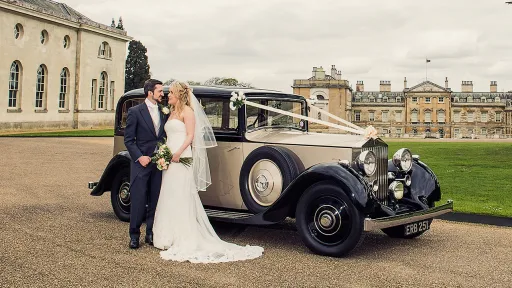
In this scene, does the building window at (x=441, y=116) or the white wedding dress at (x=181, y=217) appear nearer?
the white wedding dress at (x=181, y=217)

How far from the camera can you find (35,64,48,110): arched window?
40312mm

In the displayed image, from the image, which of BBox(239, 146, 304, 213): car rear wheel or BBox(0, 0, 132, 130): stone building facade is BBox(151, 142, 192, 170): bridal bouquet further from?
BBox(0, 0, 132, 130): stone building facade

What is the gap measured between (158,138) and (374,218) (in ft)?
9.19

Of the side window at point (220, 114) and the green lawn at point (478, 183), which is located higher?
the side window at point (220, 114)

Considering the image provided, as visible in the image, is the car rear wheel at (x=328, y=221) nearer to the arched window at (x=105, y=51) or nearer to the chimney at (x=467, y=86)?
the arched window at (x=105, y=51)

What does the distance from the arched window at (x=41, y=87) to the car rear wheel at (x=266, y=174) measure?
3698cm

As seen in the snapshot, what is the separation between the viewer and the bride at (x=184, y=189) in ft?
21.2

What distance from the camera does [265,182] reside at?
7.01m

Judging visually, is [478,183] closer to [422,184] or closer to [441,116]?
[422,184]

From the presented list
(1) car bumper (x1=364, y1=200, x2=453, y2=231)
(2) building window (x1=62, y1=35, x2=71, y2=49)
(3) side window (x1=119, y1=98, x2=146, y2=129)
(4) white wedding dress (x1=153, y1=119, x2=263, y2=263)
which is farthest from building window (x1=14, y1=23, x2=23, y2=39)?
(1) car bumper (x1=364, y1=200, x2=453, y2=231)

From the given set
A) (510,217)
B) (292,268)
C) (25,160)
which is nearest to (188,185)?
(292,268)

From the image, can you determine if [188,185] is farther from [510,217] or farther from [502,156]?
[502,156]

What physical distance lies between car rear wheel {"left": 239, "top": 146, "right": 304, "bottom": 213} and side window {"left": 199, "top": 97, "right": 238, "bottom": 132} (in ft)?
2.19

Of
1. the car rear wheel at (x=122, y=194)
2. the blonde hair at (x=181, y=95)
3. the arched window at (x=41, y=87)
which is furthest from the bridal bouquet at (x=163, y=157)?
the arched window at (x=41, y=87)
